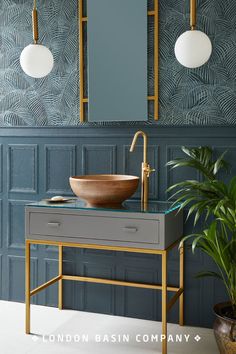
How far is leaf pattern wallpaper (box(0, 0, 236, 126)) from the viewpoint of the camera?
3.27 m

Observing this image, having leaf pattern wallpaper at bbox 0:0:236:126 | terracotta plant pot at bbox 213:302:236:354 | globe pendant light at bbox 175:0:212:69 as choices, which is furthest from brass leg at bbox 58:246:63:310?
globe pendant light at bbox 175:0:212:69

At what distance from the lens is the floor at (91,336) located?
120 inches

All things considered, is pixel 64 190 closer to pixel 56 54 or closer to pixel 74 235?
pixel 74 235

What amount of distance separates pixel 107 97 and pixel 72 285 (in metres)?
1.36

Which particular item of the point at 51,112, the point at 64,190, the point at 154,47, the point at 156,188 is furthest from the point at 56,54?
the point at 156,188

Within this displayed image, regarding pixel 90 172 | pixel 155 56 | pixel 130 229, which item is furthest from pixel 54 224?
pixel 155 56

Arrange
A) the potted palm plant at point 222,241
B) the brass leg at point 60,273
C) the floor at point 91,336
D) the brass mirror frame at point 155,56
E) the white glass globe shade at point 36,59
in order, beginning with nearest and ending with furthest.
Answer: the potted palm plant at point 222,241 < the floor at point 91,336 < the white glass globe shade at point 36,59 < the brass mirror frame at point 155,56 < the brass leg at point 60,273

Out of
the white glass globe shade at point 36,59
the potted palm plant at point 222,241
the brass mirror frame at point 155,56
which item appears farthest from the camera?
the brass mirror frame at point 155,56

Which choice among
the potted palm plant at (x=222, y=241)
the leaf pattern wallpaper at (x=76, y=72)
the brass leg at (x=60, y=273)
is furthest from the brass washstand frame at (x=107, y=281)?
the leaf pattern wallpaper at (x=76, y=72)

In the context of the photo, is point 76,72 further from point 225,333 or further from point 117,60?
point 225,333

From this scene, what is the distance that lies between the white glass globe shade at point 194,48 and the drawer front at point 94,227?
3.10ft

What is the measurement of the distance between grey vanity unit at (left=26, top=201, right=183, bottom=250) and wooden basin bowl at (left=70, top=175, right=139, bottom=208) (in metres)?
0.07

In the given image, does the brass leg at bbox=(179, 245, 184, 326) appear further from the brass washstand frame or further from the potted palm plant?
the potted palm plant

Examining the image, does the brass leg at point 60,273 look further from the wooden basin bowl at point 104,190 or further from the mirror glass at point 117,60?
the mirror glass at point 117,60
